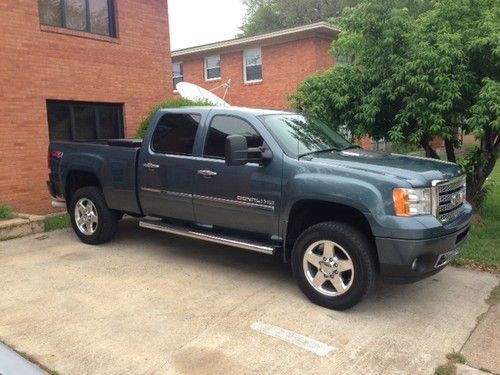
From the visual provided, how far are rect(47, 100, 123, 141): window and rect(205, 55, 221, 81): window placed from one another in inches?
455

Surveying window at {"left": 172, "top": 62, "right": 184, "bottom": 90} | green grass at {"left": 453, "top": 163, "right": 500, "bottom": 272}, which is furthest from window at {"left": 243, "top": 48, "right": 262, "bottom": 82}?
green grass at {"left": 453, "top": 163, "right": 500, "bottom": 272}

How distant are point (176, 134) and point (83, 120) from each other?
5278mm

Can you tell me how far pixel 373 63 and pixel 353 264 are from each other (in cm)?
402

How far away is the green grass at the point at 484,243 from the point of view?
5.99 metres

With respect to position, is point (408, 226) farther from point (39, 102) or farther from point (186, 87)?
point (186, 87)

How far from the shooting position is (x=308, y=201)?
4.73 m

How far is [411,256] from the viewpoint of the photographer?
4.09 metres

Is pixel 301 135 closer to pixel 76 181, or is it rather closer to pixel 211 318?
pixel 211 318

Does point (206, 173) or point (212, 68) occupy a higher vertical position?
point (212, 68)

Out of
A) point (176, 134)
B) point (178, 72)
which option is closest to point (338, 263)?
point (176, 134)

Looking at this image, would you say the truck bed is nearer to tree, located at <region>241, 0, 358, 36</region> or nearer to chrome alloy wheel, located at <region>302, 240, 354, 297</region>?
chrome alloy wheel, located at <region>302, 240, 354, 297</region>

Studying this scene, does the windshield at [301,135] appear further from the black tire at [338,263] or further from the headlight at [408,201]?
the headlight at [408,201]

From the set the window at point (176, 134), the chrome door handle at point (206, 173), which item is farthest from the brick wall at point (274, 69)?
the chrome door handle at point (206, 173)

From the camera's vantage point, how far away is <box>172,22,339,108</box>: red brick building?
18.4 metres
